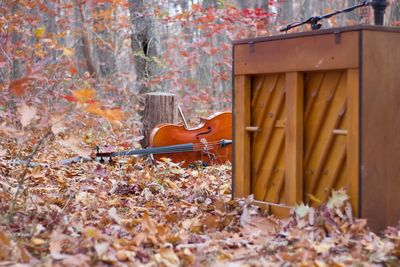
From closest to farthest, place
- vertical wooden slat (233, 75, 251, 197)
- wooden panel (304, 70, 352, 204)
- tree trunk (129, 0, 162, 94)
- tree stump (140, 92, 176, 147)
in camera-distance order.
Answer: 1. wooden panel (304, 70, 352, 204)
2. vertical wooden slat (233, 75, 251, 197)
3. tree stump (140, 92, 176, 147)
4. tree trunk (129, 0, 162, 94)

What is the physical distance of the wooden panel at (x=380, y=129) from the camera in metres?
4.47

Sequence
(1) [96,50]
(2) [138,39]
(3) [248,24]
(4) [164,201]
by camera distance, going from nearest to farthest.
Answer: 1. (4) [164,201]
2. (2) [138,39]
3. (3) [248,24]
4. (1) [96,50]

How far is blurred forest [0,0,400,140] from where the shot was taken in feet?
36.1

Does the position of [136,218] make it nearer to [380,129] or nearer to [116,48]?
[380,129]

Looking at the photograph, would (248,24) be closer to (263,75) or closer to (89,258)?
(263,75)

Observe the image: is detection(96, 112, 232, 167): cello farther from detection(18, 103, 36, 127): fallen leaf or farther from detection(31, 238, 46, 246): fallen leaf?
detection(31, 238, 46, 246): fallen leaf

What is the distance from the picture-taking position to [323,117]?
480cm

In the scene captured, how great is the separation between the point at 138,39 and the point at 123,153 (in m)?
4.95

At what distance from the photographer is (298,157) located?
4945mm

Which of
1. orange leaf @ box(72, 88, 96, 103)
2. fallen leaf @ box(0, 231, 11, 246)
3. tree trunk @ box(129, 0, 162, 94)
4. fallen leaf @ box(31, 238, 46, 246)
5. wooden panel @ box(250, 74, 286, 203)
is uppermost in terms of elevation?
tree trunk @ box(129, 0, 162, 94)

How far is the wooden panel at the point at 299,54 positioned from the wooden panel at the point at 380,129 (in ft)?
0.46

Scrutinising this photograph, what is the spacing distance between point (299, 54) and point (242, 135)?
979 mm

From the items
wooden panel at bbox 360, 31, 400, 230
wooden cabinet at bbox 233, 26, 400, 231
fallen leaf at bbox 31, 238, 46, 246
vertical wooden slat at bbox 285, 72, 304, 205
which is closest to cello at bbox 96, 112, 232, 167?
wooden cabinet at bbox 233, 26, 400, 231

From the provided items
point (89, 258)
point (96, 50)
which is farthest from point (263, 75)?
point (96, 50)
